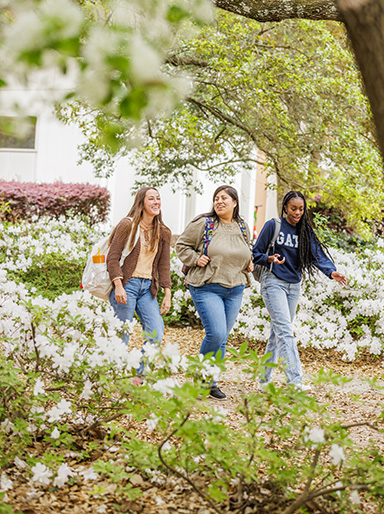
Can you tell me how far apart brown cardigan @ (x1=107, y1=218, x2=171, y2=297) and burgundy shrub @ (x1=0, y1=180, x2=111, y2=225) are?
7.89m

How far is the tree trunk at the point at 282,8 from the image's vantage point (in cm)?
498

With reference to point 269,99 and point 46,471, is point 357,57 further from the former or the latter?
point 269,99

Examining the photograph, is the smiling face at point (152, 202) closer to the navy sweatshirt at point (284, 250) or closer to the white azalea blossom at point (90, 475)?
the navy sweatshirt at point (284, 250)

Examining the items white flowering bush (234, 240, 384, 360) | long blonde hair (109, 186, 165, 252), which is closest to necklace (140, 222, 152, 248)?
long blonde hair (109, 186, 165, 252)

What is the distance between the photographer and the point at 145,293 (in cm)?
501

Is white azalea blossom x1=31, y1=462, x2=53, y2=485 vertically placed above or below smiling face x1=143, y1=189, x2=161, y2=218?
below

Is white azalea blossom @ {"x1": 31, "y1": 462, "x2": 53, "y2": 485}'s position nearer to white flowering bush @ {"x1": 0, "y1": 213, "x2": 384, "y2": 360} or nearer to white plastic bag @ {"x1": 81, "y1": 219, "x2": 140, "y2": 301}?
white plastic bag @ {"x1": 81, "y1": 219, "x2": 140, "y2": 301}

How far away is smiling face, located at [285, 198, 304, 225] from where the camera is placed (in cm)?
525

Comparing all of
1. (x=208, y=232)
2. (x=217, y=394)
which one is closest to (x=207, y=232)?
(x=208, y=232)

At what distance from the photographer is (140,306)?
4.97 m

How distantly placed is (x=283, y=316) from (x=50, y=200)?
9.14 metres

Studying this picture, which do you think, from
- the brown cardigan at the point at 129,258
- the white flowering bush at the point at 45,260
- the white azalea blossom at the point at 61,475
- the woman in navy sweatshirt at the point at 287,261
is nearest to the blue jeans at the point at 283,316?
the woman in navy sweatshirt at the point at 287,261

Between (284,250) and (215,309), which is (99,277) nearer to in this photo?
(215,309)

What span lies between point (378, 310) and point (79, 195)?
8147 mm
